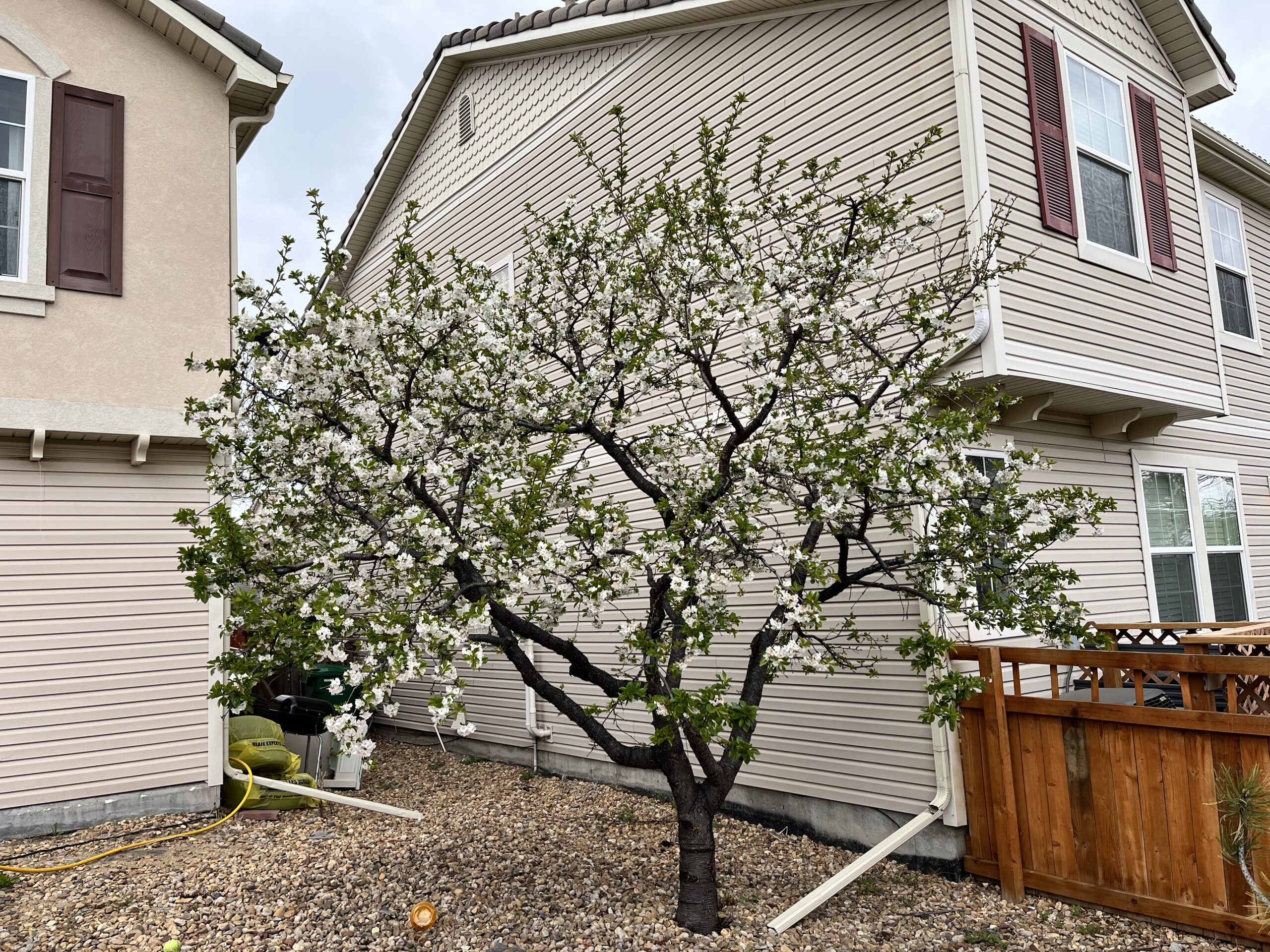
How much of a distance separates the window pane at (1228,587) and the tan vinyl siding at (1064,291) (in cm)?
169

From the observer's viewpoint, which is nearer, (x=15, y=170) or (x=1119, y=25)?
(x=15, y=170)

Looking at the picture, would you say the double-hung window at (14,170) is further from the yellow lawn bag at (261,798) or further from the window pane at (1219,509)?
the window pane at (1219,509)

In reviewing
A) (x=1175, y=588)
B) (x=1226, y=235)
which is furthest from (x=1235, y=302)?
(x=1175, y=588)

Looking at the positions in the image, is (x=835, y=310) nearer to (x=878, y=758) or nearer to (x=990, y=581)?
(x=990, y=581)

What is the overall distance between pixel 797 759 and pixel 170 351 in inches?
235

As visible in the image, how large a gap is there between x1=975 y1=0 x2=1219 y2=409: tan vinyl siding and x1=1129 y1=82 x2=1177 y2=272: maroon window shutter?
150 millimetres

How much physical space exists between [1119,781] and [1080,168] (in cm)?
463

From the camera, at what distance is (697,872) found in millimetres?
4914

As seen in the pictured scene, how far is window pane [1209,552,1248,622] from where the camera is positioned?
8.12m

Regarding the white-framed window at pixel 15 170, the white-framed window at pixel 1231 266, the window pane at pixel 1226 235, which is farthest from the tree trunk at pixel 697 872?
the window pane at pixel 1226 235

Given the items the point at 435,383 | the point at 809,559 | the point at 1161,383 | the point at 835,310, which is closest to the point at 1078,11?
the point at 1161,383

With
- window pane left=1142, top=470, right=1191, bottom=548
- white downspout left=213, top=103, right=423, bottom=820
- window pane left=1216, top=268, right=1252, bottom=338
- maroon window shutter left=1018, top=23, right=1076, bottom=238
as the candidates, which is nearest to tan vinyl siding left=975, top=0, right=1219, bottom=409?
maroon window shutter left=1018, top=23, right=1076, bottom=238

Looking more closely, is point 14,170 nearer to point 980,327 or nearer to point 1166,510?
point 980,327

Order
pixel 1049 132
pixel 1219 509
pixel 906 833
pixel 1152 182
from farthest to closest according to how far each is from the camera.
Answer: pixel 1219 509
pixel 1152 182
pixel 1049 132
pixel 906 833
